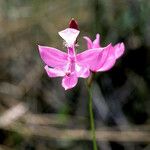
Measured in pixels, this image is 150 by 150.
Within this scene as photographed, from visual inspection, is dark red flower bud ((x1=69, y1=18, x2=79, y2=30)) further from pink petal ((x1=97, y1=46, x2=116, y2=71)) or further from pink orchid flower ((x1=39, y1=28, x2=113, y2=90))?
pink petal ((x1=97, y1=46, x2=116, y2=71))

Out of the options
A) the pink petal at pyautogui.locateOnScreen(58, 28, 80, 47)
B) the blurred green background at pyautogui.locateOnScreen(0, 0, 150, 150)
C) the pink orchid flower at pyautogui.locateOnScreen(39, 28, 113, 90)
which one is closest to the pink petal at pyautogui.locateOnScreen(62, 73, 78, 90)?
the pink orchid flower at pyautogui.locateOnScreen(39, 28, 113, 90)

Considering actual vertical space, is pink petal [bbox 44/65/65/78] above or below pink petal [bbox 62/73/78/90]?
above

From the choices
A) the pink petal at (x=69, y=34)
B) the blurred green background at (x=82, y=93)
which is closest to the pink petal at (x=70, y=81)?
the pink petal at (x=69, y=34)

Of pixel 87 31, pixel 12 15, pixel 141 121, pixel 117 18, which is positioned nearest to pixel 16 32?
pixel 12 15

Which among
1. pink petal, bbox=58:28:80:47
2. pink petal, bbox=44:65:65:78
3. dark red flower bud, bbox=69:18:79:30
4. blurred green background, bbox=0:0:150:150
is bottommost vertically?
blurred green background, bbox=0:0:150:150

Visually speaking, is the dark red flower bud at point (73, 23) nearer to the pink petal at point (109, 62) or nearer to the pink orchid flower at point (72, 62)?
the pink orchid flower at point (72, 62)

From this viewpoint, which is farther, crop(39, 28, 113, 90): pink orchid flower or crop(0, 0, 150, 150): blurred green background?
crop(0, 0, 150, 150): blurred green background

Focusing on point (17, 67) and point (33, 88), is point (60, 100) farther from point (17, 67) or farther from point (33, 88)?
point (17, 67)
